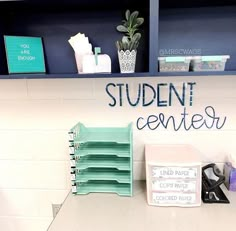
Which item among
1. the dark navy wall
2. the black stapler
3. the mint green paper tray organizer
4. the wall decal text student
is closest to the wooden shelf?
the dark navy wall

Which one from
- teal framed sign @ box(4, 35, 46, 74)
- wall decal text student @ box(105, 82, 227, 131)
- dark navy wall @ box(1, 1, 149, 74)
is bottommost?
wall decal text student @ box(105, 82, 227, 131)

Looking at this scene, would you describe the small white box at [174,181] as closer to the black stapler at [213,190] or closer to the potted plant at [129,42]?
the black stapler at [213,190]

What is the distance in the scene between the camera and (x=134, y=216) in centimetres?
95

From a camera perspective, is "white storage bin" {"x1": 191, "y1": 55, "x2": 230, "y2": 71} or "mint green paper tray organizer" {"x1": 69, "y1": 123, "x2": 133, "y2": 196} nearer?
"white storage bin" {"x1": 191, "y1": 55, "x2": 230, "y2": 71}

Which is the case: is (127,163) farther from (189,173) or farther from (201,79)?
(201,79)

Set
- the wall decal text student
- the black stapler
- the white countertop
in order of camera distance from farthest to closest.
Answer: the wall decal text student → the black stapler → the white countertop

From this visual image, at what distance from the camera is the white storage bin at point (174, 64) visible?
0.93 m

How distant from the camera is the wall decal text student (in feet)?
3.82

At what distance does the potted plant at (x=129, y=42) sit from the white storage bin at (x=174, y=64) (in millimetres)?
110

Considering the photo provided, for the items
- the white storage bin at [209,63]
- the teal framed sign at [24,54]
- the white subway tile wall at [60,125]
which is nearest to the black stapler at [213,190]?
the white subway tile wall at [60,125]

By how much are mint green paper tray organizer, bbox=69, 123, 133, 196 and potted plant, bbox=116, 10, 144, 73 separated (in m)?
0.30

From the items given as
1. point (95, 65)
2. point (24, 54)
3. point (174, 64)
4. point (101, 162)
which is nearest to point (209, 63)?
point (174, 64)

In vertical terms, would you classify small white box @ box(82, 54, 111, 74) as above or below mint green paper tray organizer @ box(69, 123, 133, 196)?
above

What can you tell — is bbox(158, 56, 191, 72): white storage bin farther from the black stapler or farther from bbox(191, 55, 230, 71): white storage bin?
the black stapler
